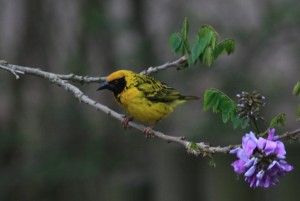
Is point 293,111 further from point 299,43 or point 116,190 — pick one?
point 116,190

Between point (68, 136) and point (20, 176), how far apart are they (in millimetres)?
760

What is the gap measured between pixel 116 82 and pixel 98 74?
148 inches

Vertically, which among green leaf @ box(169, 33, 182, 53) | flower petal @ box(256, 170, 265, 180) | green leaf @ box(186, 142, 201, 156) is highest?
green leaf @ box(169, 33, 182, 53)

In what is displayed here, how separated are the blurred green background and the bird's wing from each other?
2.40 m

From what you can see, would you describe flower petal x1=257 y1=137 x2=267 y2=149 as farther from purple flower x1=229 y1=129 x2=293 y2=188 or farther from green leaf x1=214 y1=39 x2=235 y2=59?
green leaf x1=214 y1=39 x2=235 y2=59

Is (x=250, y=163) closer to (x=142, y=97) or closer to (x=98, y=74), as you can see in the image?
(x=142, y=97)

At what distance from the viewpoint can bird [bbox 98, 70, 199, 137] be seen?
4.58 meters

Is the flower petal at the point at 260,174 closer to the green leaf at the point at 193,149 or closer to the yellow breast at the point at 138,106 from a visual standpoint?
the green leaf at the point at 193,149

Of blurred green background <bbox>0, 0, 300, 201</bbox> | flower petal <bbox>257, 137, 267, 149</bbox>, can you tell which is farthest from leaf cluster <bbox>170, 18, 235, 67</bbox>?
blurred green background <bbox>0, 0, 300, 201</bbox>

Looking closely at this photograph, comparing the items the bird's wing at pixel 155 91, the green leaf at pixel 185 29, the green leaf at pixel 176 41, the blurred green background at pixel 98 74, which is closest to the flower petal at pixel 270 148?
the green leaf at pixel 185 29

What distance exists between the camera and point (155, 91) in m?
4.85

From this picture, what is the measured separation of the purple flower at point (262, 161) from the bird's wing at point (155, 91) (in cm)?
238

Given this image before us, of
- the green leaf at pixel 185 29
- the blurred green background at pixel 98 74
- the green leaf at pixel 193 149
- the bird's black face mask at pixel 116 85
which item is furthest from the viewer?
the blurred green background at pixel 98 74

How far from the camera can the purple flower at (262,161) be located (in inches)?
91.2
